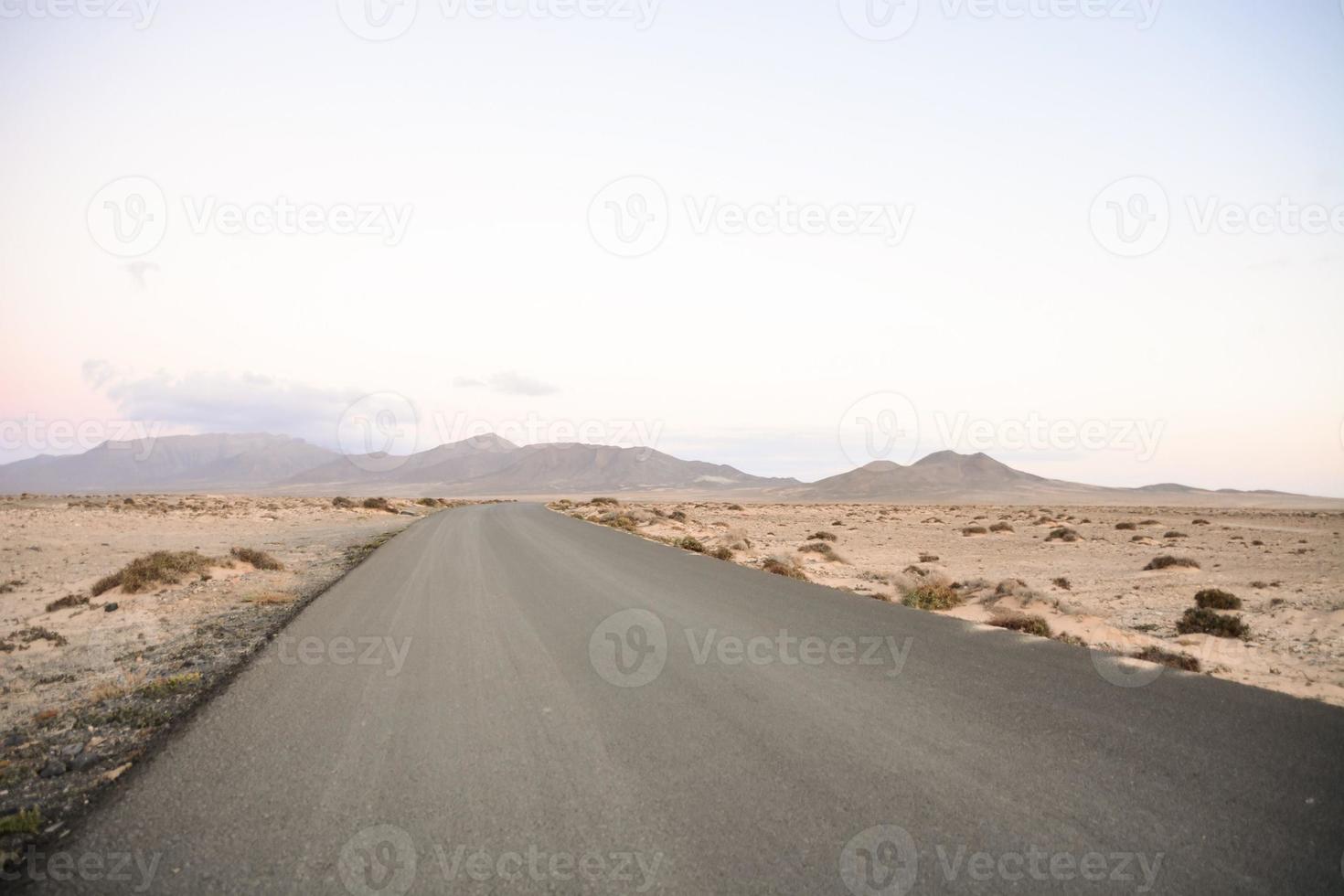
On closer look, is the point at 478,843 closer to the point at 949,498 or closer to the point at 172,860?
the point at 172,860

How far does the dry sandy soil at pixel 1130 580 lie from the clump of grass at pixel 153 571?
15.6m

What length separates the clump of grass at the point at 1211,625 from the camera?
36.6 ft

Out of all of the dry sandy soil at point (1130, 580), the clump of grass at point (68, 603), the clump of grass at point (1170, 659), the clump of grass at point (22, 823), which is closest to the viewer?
the clump of grass at point (22, 823)

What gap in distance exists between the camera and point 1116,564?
77.1 feet

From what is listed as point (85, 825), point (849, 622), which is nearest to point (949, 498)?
point (849, 622)

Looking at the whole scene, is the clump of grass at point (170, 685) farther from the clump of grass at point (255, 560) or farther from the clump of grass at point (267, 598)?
the clump of grass at point (255, 560)

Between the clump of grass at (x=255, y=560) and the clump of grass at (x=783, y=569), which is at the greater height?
the clump of grass at (x=783, y=569)

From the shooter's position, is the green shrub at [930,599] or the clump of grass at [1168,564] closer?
the green shrub at [930,599]

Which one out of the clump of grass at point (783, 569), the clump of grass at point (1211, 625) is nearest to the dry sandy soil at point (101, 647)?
the clump of grass at point (783, 569)

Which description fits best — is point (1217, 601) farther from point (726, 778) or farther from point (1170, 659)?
point (726, 778)

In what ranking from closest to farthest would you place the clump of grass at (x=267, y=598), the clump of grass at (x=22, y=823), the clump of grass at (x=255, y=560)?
the clump of grass at (x=22, y=823) < the clump of grass at (x=267, y=598) < the clump of grass at (x=255, y=560)

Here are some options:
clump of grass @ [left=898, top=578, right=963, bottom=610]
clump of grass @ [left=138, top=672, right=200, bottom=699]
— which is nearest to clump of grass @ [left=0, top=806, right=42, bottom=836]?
clump of grass @ [left=138, top=672, right=200, bottom=699]

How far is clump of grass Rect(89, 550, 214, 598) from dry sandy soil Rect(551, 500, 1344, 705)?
51.0ft

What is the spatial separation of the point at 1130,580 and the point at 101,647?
2386 cm
